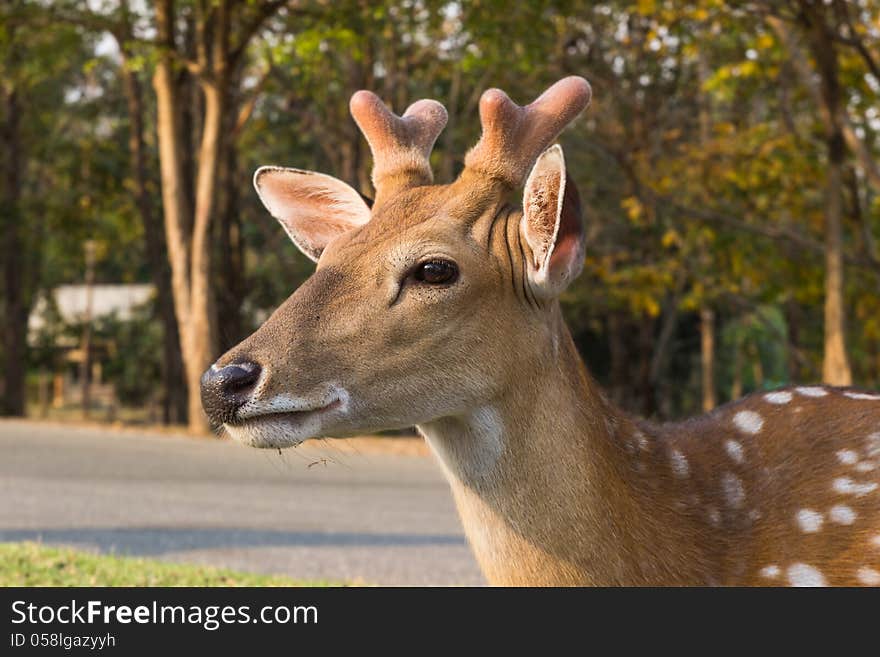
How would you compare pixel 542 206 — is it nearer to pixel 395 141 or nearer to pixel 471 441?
pixel 471 441

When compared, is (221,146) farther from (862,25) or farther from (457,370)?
(457,370)

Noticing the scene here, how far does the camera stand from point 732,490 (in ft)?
13.1

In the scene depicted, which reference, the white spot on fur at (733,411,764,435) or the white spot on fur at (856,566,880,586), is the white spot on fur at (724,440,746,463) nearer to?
the white spot on fur at (733,411,764,435)

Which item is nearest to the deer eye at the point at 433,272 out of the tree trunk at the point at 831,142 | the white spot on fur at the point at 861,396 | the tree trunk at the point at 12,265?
the white spot on fur at the point at 861,396

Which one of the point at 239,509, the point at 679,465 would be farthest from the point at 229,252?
the point at 679,465

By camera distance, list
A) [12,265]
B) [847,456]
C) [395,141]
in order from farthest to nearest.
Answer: [12,265] < [395,141] < [847,456]

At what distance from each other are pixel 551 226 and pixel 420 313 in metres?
0.43

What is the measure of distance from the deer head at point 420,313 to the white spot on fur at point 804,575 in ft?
3.26

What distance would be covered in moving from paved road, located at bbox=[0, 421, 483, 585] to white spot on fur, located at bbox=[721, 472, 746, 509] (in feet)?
7.94

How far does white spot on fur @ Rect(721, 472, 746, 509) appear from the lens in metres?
3.97

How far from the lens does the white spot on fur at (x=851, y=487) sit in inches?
152

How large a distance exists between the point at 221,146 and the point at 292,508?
940cm

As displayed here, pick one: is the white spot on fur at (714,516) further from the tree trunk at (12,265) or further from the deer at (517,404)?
the tree trunk at (12,265)

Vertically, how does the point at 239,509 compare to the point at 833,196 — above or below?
below
